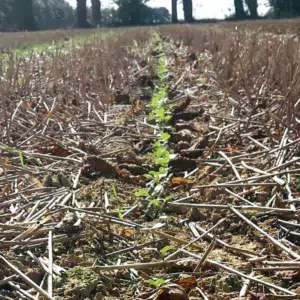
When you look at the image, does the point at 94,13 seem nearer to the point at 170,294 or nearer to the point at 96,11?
the point at 96,11

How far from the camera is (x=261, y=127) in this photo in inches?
137

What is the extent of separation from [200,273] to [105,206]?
67 cm

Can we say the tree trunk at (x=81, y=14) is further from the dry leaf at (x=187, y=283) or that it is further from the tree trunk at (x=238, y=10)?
the dry leaf at (x=187, y=283)

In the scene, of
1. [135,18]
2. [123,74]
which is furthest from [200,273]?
[135,18]

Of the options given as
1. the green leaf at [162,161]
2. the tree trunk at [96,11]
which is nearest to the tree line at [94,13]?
the tree trunk at [96,11]

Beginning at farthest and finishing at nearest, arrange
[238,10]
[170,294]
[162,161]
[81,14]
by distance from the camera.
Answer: [238,10] → [81,14] → [162,161] → [170,294]

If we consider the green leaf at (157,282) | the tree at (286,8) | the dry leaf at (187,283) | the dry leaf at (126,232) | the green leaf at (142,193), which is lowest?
the dry leaf at (187,283)

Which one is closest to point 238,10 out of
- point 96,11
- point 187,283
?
point 96,11

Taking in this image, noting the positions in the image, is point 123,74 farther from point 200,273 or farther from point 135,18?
point 135,18

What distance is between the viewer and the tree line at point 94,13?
37.6 metres

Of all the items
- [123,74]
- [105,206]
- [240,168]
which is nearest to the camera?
[105,206]

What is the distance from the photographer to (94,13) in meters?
39.2

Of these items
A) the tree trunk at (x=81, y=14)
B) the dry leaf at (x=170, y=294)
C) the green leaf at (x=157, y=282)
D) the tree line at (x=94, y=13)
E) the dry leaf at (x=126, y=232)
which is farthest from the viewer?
the tree trunk at (x=81, y=14)

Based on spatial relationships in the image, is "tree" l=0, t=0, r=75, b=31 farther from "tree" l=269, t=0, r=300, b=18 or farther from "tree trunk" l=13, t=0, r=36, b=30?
"tree" l=269, t=0, r=300, b=18
